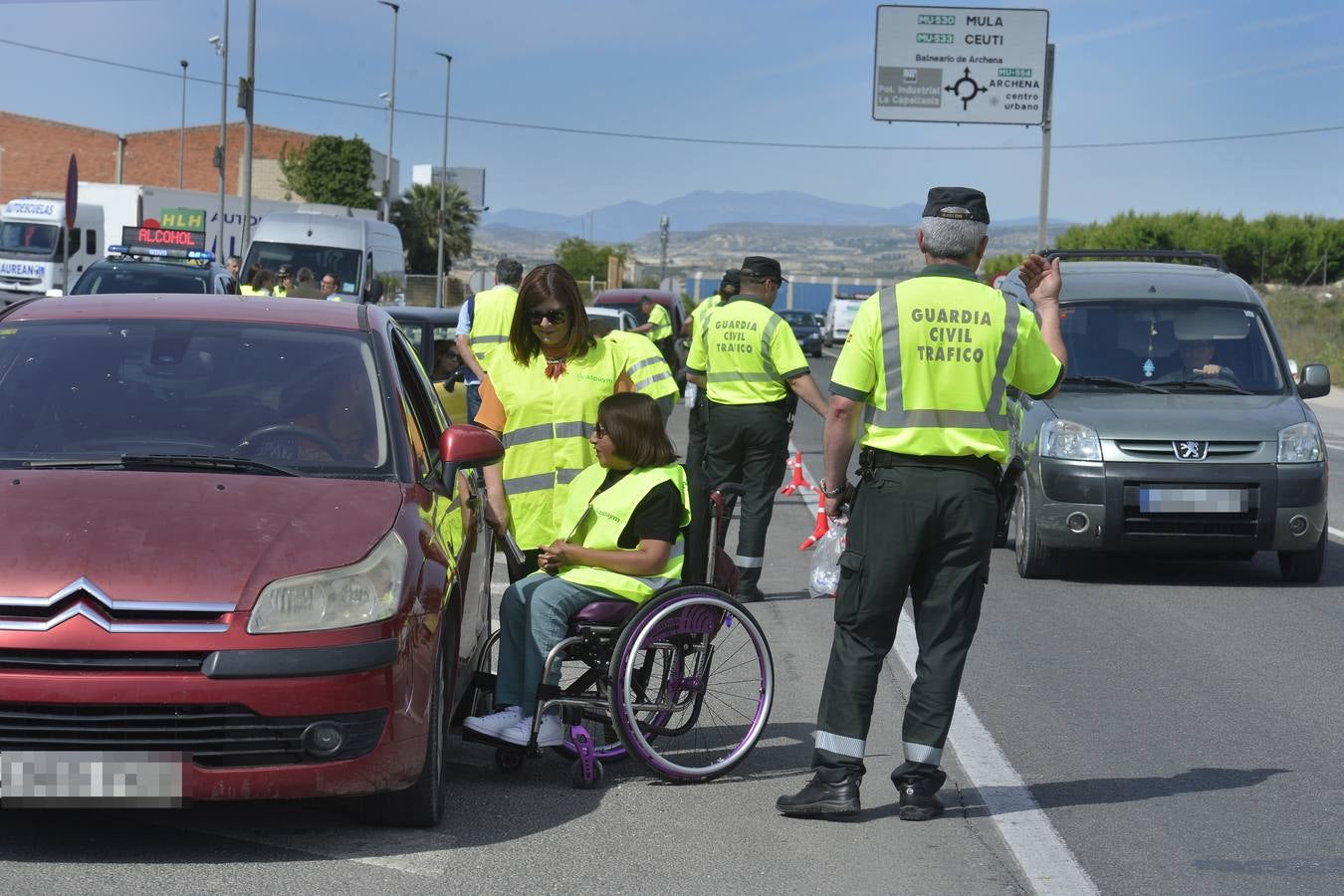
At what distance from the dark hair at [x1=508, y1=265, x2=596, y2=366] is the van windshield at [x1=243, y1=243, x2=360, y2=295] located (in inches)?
1032

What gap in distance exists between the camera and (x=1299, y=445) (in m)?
10.9

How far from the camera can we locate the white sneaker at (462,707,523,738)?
586 cm

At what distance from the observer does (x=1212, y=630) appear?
372 inches

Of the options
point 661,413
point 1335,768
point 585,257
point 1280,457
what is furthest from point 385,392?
point 585,257

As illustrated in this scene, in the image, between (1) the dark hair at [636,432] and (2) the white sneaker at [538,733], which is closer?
(2) the white sneaker at [538,733]

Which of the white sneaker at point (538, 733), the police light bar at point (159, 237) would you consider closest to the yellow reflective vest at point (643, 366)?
the white sneaker at point (538, 733)

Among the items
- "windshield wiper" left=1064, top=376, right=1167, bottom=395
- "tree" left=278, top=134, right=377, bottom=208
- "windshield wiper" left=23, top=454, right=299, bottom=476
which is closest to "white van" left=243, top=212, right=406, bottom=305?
"windshield wiper" left=1064, top=376, right=1167, bottom=395

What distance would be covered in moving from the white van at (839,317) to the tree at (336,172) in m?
27.2

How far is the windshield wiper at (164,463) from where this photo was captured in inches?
211

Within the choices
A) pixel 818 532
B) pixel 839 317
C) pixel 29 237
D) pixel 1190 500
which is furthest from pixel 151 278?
pixel 839 317

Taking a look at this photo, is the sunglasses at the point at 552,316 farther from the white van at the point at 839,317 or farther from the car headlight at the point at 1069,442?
the white van at the point at 839,317

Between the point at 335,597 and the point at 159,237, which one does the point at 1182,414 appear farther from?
the point at 159,237

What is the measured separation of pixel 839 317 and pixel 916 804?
58.8 metres

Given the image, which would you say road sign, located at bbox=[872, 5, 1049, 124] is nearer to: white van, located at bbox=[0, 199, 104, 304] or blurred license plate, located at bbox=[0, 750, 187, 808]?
white van, located at bbox=[0, 199, 104, 304]
